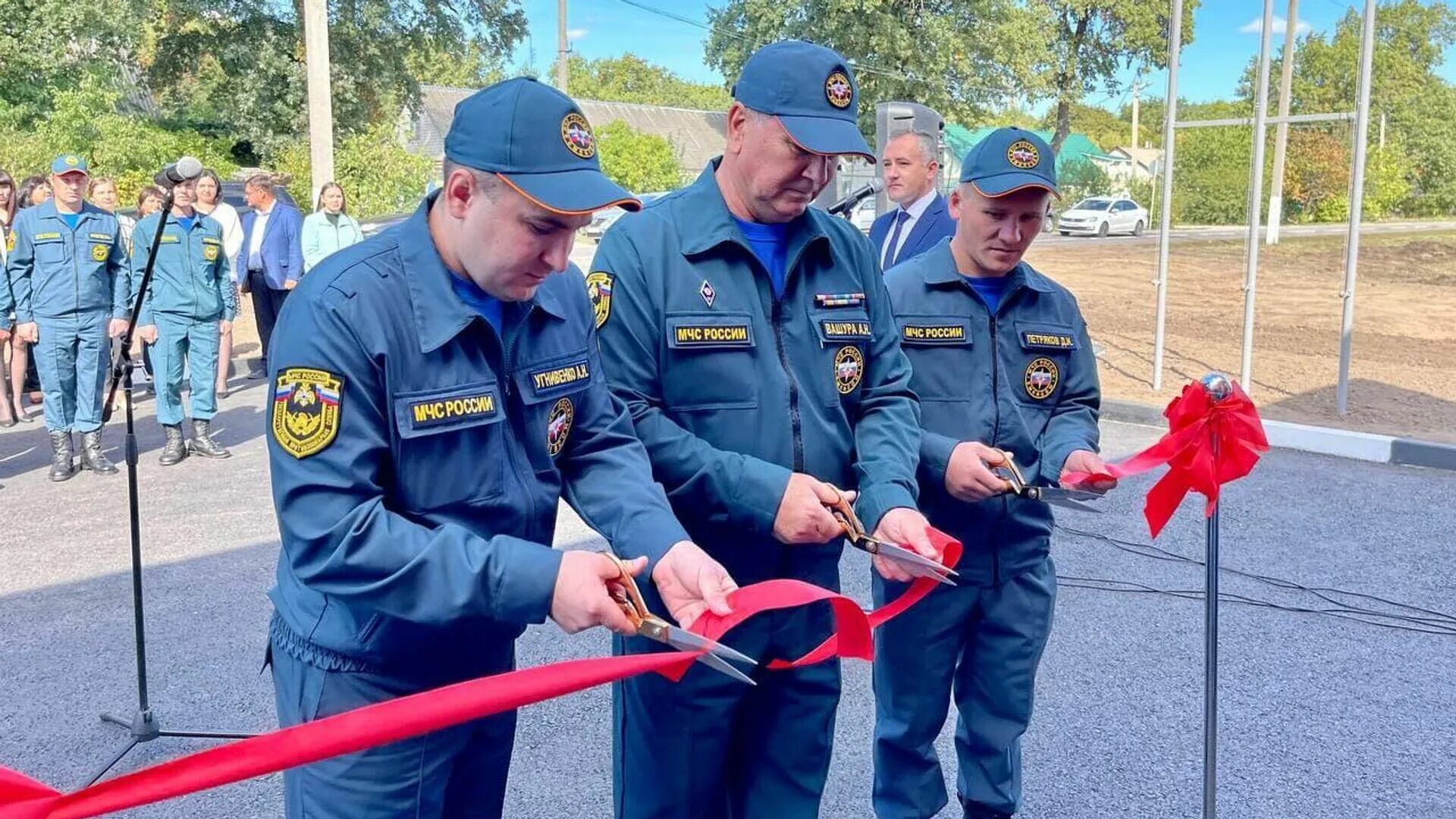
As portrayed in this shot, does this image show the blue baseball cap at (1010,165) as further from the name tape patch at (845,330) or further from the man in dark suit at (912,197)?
the man in dark suit at (912,197)

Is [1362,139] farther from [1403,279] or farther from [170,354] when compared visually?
[1403,279]

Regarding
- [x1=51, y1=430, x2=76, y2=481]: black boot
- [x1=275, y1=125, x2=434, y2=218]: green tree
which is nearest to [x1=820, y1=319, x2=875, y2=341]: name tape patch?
[x1=51, y1=430, x2=76, y2=481]: black boot

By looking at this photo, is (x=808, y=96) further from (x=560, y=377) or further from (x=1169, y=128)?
(x=1169, y=128)

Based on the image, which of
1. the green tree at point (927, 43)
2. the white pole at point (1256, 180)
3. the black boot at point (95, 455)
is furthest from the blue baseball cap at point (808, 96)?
the green tree at point (927, 43)

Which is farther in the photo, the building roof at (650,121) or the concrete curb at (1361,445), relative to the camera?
the building roof at (650,121)

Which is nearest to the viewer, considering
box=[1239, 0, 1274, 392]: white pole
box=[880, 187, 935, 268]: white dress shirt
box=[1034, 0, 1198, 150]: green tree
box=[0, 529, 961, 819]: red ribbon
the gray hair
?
box=[0, 529, 961, 819]: red ribbon

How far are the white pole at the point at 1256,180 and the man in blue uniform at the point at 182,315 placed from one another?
813cm

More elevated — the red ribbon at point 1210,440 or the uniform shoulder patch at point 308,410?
the uniform shoulder patch at point 308,410

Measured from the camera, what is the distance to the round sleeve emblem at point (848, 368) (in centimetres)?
290

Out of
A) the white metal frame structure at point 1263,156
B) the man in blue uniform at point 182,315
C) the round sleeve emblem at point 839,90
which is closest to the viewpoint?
the round sleeve emblem at point 839,90

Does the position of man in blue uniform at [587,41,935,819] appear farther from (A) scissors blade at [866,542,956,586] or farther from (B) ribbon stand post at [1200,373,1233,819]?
(B) ribbon stand post at [1200,373,1233,819]

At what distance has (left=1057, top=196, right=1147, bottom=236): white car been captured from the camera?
127ft

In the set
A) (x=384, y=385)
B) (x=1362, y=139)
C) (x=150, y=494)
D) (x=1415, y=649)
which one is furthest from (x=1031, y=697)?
(x=1362, y=139)

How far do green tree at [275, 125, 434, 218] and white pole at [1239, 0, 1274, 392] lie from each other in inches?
687
